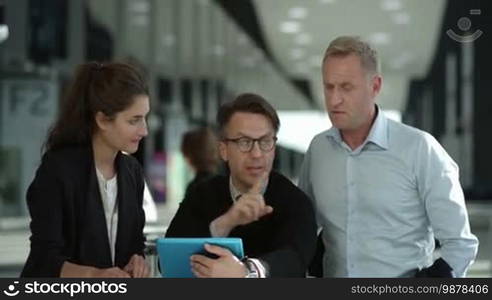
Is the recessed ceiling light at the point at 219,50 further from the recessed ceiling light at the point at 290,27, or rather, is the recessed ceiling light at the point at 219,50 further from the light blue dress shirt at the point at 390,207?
the light blue dress shirt at the point at 390,207

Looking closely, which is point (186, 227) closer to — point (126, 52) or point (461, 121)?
point (461, 121)

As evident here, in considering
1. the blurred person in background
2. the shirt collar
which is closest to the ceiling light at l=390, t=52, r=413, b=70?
the blurred person in background

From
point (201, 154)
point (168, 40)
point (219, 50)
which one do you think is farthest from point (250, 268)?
point (168, 40)

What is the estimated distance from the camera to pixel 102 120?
197 cm

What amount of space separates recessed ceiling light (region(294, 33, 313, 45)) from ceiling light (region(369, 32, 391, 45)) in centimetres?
54

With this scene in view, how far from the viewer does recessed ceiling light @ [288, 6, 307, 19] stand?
7.85m

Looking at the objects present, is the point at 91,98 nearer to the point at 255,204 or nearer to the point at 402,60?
the point at 255,204

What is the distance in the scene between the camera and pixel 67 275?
1.89 metres

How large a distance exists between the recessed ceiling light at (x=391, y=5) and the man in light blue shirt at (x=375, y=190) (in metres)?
5.68

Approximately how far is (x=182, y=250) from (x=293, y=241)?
249 millimetres

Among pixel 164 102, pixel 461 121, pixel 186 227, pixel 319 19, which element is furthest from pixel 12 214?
pixel 186 227

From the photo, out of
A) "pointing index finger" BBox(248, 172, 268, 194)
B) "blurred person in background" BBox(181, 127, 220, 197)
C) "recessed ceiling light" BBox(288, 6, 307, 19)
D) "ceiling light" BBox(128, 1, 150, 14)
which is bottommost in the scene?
"blurred person in background" BBox(181, 127, 220, 197)

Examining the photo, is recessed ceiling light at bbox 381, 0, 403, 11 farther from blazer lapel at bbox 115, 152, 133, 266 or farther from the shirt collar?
blazer lapel at bbox 115, 152, 133, 266

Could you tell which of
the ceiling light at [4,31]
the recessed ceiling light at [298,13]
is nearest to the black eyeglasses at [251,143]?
the ceiling light at [4,31]
